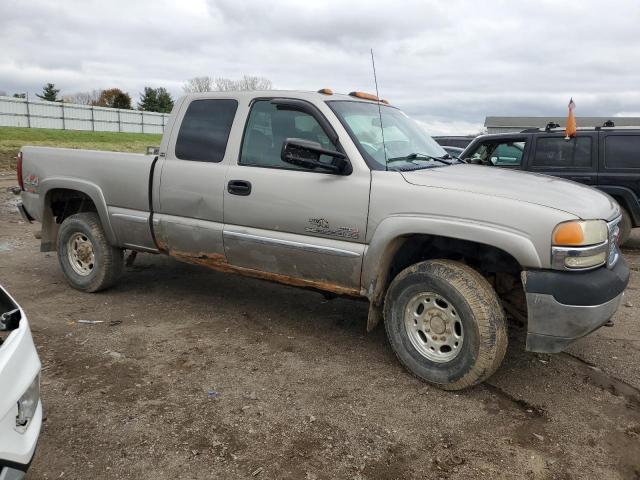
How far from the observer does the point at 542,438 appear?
3064mm

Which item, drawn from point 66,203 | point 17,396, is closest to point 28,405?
point 17,396

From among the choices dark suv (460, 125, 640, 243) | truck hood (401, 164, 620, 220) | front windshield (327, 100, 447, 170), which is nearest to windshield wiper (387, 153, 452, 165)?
front windshield (327, 100, 447, 170)

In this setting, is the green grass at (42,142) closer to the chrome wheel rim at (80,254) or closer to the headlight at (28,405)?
the chrome wheel rim at (80,254)

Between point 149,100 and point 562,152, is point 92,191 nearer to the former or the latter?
point 562,152

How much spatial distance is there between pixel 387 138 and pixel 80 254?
3399 mm

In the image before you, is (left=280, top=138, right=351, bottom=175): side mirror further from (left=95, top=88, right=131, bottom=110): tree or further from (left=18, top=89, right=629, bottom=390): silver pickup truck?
(left=95, top=88, right=131, bottom=110): tree

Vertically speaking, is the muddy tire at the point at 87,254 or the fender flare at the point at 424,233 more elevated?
the fender flare at the point at 424,233

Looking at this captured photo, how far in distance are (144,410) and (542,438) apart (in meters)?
2.32

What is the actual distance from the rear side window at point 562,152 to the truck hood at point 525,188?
4.26m

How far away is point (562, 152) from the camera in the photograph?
310 inches

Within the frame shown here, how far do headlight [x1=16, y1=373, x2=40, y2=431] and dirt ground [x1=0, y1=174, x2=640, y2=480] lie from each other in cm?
63

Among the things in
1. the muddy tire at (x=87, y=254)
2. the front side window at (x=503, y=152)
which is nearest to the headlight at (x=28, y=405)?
the muddy tire at (x=87, y=254)

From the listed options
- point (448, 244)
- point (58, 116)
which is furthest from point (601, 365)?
point (58, 116)

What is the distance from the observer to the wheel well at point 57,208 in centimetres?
557
